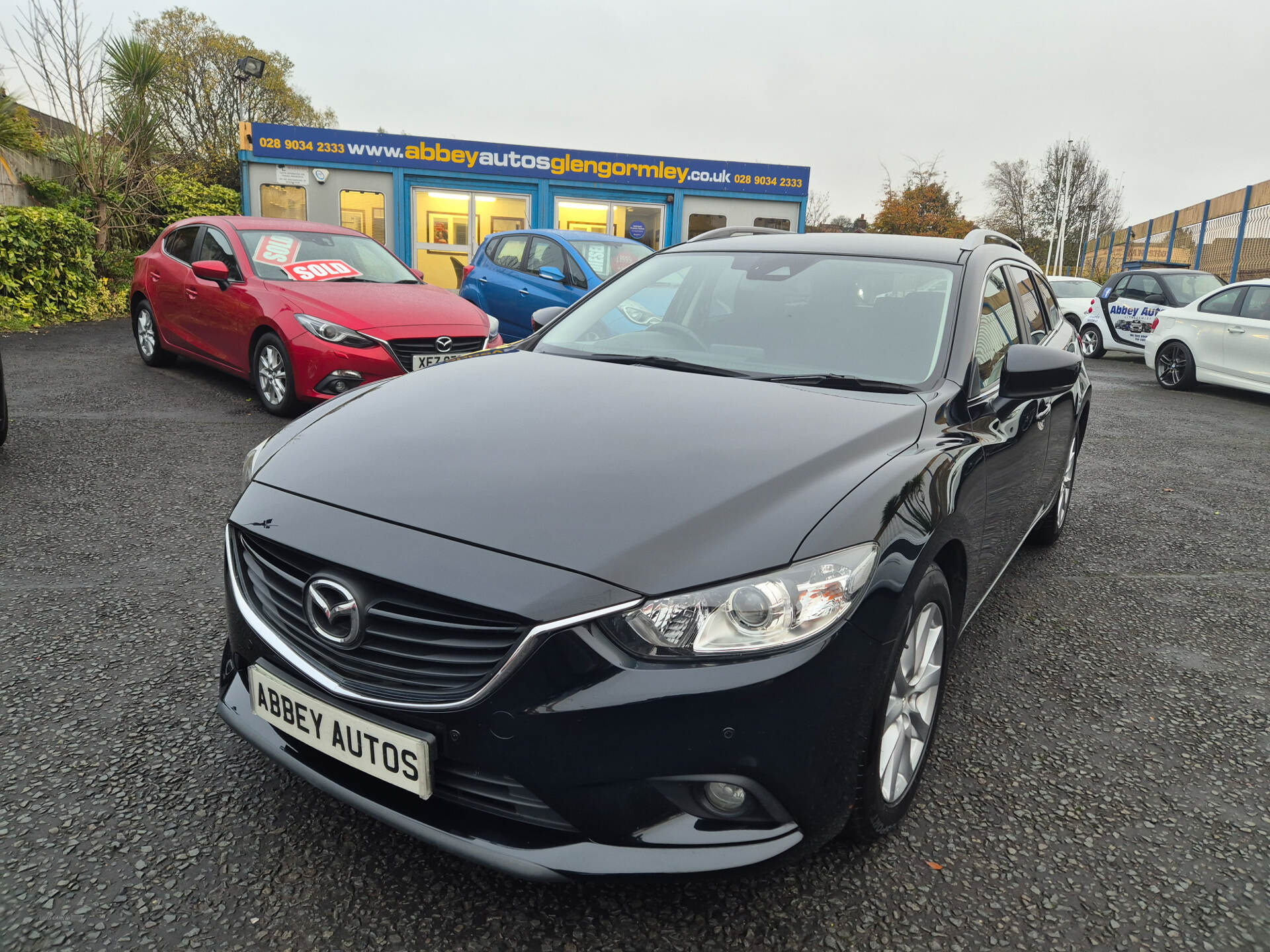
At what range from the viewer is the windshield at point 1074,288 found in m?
16.5

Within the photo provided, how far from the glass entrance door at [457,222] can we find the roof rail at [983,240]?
14.9 metres

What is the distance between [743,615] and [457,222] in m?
17.4

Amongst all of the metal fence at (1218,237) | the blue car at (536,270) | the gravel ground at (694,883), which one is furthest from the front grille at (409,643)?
the metal fence at (1218,237)

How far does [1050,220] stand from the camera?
47250 millimetres

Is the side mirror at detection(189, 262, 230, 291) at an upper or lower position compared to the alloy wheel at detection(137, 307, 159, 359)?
upper

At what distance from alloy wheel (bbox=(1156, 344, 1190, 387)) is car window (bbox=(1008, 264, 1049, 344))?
9.03 m

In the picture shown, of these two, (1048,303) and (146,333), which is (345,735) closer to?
(1048,303)

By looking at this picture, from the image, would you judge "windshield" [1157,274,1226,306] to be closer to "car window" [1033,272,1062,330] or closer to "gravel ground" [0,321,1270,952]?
"car window" [1033,272,1062,330]

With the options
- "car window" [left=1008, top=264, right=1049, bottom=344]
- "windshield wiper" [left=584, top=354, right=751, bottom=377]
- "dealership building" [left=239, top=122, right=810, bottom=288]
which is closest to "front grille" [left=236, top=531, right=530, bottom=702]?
"windshield wiper" [left=584, top=354, right=751, bottom=377]

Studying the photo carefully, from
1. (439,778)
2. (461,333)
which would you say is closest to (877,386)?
(439,778)

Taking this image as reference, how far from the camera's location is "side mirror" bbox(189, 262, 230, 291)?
7.11 meters

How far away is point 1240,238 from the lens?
73.6ft

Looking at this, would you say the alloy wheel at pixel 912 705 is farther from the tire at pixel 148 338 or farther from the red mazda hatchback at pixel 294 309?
the tire at pixel 148 338

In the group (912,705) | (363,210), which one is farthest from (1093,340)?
(912,705)
